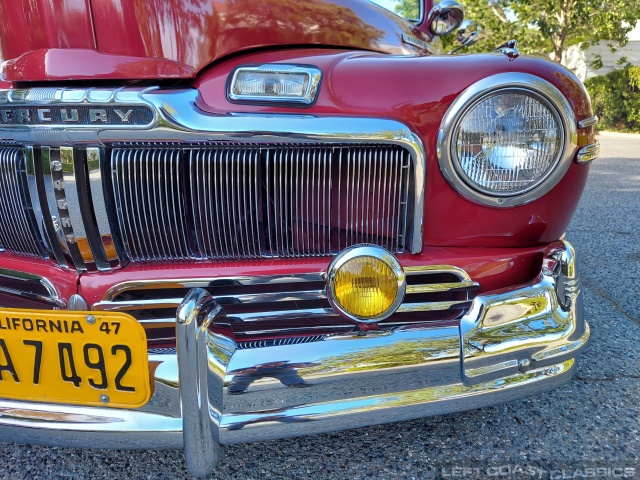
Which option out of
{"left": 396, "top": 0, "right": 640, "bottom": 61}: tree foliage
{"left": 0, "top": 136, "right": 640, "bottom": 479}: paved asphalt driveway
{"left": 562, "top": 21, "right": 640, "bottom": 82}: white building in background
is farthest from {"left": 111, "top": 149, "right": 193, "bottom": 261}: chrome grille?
{"left": 562, "top": 21, "right": 640, "bottom": 82}: white building in background

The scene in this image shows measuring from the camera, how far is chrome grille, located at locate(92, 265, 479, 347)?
125 cm

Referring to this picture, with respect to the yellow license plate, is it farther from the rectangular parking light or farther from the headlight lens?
the headlight lens

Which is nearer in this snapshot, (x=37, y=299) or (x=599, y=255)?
(x=37, y=299)

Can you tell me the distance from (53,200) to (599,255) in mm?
3297

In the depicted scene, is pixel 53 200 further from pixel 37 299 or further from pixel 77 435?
pixel 77 435

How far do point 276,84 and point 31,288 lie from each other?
90 centimetres

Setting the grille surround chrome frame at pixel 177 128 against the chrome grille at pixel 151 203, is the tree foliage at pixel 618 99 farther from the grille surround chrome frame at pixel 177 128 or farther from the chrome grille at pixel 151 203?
the chrome grille at pixel 151 203

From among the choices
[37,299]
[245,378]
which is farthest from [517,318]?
[37,299]

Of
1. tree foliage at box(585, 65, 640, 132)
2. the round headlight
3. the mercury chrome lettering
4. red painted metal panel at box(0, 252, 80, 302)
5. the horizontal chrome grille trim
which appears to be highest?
the mercury chrome lettering

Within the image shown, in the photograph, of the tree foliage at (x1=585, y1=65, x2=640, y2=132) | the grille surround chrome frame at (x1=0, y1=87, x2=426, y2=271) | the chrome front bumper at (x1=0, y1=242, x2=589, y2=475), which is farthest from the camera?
the tree foliage at (x1=585, y1=65, x2=640, y2=132)

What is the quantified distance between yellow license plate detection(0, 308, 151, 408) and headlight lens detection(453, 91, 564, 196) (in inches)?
35.5

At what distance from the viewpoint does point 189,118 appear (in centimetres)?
120

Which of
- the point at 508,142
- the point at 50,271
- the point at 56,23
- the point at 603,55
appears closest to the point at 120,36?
the point at 56,23

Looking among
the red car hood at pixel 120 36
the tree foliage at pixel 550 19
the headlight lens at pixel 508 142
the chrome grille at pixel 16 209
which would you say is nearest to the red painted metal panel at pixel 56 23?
the red car hood at pixel 120 36
